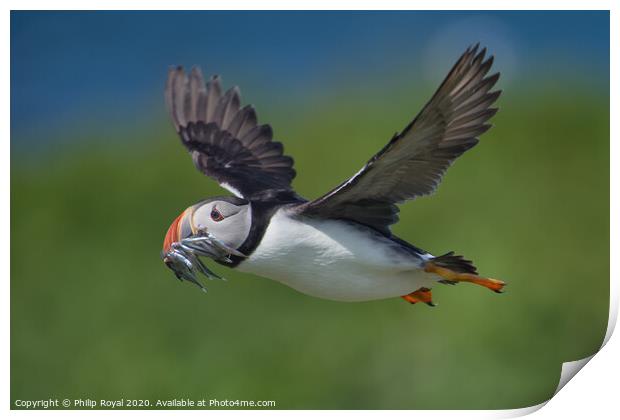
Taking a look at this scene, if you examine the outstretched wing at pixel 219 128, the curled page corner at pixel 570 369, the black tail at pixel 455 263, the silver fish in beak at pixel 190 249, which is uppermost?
the outstretched wing at pixel 219 128

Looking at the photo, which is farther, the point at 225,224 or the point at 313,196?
the point at 313,196

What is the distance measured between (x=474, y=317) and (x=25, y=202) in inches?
62.3

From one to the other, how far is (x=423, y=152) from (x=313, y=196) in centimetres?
122

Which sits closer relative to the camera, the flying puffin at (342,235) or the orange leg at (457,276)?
the flying puffin at (342,235)

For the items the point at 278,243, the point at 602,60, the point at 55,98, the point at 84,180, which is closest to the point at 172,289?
the point at 84,180

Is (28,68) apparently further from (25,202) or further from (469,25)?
(469,25)

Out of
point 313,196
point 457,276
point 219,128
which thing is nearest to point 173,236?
point 219,128

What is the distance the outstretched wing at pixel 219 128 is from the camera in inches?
122

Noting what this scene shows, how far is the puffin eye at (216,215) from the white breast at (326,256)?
13 centimetres

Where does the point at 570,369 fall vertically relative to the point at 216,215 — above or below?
below

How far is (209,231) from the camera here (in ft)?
8.46

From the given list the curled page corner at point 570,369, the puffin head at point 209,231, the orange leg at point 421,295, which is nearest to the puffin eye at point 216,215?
the puffin head at point 209,231

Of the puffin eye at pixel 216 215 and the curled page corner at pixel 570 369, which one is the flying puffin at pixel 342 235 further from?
the curled page corner at pixel 570 369

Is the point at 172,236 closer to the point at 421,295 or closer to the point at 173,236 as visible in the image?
the point at 173,236
